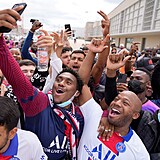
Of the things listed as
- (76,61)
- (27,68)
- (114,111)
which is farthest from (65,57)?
(114,111)

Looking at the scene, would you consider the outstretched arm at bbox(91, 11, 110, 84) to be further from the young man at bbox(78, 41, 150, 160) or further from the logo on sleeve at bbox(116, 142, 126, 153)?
the logo on sleeve at bbox(116, 142, 126, 153)

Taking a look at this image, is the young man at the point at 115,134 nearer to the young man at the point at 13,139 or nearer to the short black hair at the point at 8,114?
the young man at the point at 13,139

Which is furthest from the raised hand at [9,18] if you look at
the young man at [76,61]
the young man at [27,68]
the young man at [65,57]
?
the young man at [65,57]

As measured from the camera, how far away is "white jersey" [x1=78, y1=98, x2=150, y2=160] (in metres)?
1.53

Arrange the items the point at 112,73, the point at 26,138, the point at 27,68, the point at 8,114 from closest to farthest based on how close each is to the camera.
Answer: the point at 8,114, the point at 26,138, the point at 112,73, the point at 27,68

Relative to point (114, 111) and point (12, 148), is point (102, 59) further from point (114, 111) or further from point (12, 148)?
point (12, 148)

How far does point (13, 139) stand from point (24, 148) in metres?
0.09

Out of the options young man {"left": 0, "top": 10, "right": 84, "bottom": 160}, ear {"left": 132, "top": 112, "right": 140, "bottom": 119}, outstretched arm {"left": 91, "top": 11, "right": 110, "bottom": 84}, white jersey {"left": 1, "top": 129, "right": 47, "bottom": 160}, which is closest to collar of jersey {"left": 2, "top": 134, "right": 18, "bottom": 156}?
white jersey {"left": 1, "top": 129, "right": 47, "bottom": 160}

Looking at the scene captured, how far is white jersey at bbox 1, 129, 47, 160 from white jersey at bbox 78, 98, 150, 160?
1.27 feet

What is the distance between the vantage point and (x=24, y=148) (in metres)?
1.33

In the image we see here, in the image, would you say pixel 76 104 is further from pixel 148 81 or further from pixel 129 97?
pixel 148 81

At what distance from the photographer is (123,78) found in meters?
3.40

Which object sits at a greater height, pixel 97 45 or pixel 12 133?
pixel 97 45

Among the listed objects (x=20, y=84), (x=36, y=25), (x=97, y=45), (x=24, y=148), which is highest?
(x=36, y=25)
